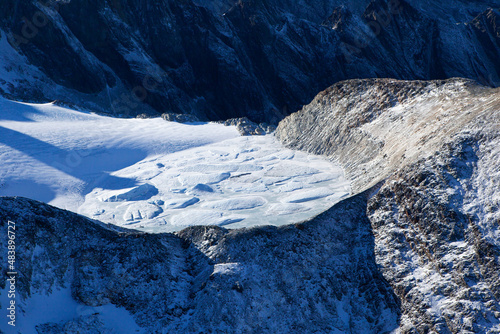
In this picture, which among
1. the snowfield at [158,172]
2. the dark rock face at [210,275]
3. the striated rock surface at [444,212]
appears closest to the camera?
the striated rock surface at [444,212]

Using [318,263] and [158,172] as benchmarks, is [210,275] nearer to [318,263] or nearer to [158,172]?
[318,263]

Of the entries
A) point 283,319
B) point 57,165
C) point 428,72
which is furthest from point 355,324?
point 428,72

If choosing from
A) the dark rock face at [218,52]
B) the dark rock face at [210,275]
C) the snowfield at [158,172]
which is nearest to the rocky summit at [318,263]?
the dark rock face at [210,275]

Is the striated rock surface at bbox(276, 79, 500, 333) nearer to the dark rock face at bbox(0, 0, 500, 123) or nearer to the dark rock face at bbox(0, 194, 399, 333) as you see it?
the dark rock face at bbox(0, 194, 399, 333)

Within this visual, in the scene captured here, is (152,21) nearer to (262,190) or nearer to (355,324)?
(262,190)

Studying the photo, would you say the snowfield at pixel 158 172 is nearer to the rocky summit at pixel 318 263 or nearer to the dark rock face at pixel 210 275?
the rocky summit at pixel 318 263

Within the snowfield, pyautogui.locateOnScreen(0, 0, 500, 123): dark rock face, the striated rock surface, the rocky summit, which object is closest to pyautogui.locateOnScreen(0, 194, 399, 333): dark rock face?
the rocky summit

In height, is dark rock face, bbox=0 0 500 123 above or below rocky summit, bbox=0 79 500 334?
above

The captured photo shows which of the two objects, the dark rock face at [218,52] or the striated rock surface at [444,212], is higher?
the dark rock face at [218,52]
